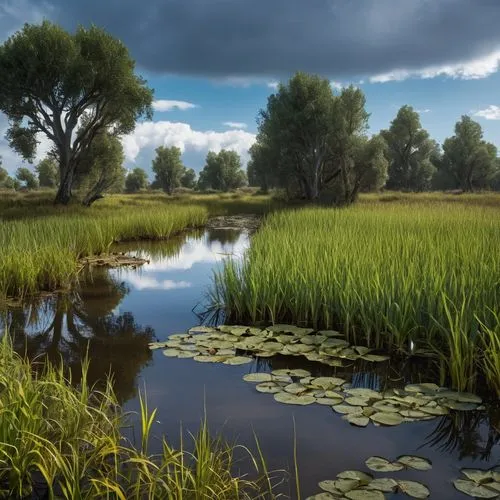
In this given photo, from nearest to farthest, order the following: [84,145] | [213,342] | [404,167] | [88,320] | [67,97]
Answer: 1. [213,342]
2. [88,320]
3. [67,97]
4. [84,145]
5. [404,167]

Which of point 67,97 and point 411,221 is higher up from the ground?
point 67,97

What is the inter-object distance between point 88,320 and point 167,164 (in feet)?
278

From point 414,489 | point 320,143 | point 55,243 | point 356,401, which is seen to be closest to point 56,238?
point 55,243

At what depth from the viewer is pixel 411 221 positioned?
14273 millimetres

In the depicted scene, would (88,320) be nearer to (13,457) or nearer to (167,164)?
(13,457)

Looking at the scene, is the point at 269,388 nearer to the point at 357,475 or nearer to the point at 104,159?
the point at 357,475

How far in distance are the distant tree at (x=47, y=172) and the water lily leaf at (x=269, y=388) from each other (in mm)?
89448

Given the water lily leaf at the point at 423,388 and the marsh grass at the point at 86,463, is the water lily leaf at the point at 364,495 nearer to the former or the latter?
the marsh grass at the point at 86,463

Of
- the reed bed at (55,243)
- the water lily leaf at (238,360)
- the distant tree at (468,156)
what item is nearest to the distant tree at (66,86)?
the reed bed at (55,243)

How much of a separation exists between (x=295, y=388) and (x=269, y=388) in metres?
0.26

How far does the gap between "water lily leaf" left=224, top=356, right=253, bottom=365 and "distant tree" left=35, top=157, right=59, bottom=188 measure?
88.6m

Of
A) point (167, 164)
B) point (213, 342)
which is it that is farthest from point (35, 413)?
point (167, 164)

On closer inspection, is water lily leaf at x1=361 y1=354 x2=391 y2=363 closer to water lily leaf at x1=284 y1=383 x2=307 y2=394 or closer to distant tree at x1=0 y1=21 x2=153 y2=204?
water lily leaf at x1=284 y1=383 x2=307 y2=394

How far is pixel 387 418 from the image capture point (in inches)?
156
